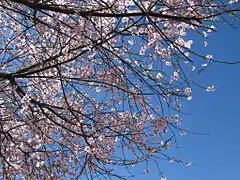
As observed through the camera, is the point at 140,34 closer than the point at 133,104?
Yes

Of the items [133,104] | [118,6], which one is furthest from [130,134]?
[118,6]

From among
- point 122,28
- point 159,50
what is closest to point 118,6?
point 122,28

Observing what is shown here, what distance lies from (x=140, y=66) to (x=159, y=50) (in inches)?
32.6

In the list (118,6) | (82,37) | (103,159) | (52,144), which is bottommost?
(103,159)

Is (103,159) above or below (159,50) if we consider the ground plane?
below

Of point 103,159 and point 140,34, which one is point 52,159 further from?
point 140,34

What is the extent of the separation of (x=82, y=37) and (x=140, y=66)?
2.85 feet

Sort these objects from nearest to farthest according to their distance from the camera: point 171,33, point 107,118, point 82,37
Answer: point 82,37 → point 171,33 → point 107,118

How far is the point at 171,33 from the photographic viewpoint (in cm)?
539

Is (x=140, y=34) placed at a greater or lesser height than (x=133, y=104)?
greater

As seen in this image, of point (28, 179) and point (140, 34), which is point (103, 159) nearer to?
point (28, 179)

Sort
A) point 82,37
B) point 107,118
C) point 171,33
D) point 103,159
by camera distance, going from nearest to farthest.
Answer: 1. point 82,37
2. point 171,33
3. point 103,159
4. point 107,118

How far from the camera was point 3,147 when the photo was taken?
231 inches

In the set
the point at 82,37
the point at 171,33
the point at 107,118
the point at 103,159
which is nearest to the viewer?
the point at 82,37
